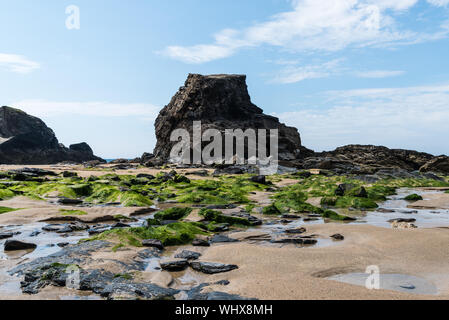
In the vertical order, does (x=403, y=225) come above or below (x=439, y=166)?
below

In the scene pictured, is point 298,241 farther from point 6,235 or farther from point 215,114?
point 215,114

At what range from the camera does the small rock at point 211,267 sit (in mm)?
3762

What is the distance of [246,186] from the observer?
14742 mm

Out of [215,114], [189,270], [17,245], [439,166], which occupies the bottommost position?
[189,270]

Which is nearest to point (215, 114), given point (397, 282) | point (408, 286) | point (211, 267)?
point (211, 267)

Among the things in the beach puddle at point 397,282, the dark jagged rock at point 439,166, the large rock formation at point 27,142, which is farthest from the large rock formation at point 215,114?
the beach puddle at point 397,282

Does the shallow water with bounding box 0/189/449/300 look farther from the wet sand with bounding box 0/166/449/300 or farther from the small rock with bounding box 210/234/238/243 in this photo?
the small rock with bounding box 210/234/238/243

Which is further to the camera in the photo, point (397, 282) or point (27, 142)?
point (27, 142)

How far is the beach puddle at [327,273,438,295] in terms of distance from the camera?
3.18 meters

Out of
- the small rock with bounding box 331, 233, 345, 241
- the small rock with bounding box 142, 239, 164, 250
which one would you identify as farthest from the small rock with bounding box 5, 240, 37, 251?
the small rock with bounding box 331, 233, 345, 241

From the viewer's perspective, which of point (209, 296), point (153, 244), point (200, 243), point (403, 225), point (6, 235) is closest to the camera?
point (209, 296)

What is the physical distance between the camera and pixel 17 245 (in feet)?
15.2

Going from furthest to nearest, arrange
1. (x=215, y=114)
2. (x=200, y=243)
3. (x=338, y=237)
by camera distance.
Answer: (x=215, y=114), (x=338, y=237), (x=200, y=243)

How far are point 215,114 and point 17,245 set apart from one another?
42.3 m
